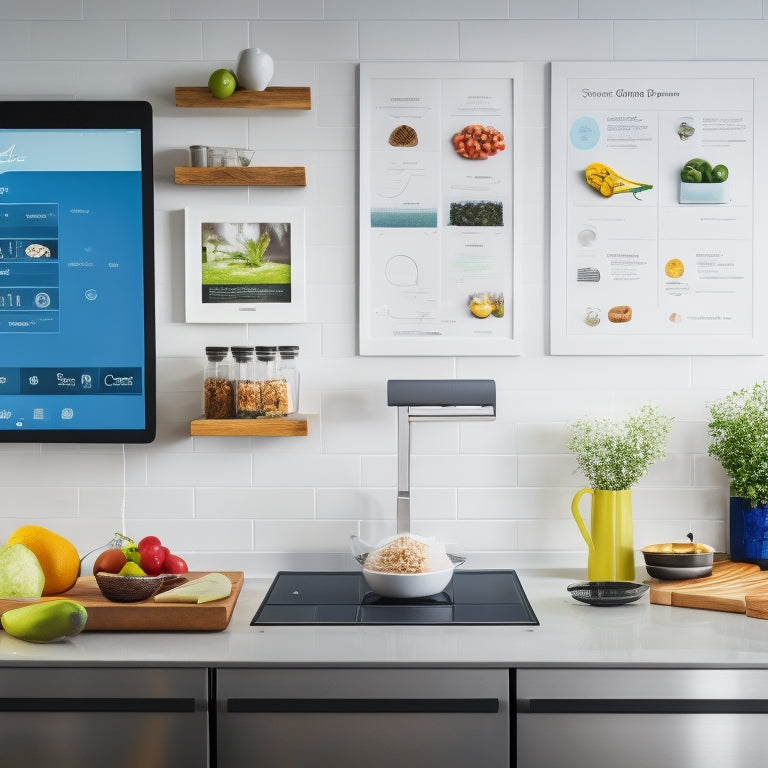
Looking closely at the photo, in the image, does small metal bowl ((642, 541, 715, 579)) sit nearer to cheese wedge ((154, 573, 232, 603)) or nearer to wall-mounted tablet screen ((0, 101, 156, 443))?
cheese wedge ((154, 573, 232, 603))

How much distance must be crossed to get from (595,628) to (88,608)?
1096mm

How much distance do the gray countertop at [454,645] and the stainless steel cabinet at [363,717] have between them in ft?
0.10

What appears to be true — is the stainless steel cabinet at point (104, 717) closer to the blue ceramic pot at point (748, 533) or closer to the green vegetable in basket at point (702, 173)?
the blue ceramic pot at point (748, 533)

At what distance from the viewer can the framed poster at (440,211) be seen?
7.34ft

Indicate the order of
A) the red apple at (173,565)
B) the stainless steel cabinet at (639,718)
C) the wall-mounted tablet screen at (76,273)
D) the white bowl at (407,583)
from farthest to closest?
the wall-mounted tablet screen at (76,273) → the red apple at (173,565) → the white bowl at (407,583) → the stainless steel cabinet at (639,718)

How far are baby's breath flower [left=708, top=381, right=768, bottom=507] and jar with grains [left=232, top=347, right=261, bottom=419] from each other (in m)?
1.21

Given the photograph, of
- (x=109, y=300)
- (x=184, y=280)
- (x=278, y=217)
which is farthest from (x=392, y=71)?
(x=109, y=300)

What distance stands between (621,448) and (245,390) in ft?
3.21

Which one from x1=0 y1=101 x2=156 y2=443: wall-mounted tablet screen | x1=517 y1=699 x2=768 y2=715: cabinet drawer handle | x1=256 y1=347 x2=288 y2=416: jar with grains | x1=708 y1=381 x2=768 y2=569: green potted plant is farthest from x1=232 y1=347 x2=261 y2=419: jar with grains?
x1=708 y1=381 x2=768 y2=569: green potted plant

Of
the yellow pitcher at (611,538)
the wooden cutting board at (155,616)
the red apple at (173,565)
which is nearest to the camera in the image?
the wooden cutting board at (155,616)

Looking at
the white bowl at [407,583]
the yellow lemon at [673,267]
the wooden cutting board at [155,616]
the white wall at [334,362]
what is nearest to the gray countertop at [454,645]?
the wooden cutting board at [155,616]

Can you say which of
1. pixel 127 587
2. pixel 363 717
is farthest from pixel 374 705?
pixel 127 587

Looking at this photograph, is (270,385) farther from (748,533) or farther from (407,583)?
(748,533)

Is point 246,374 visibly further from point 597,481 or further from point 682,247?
point 682,247
